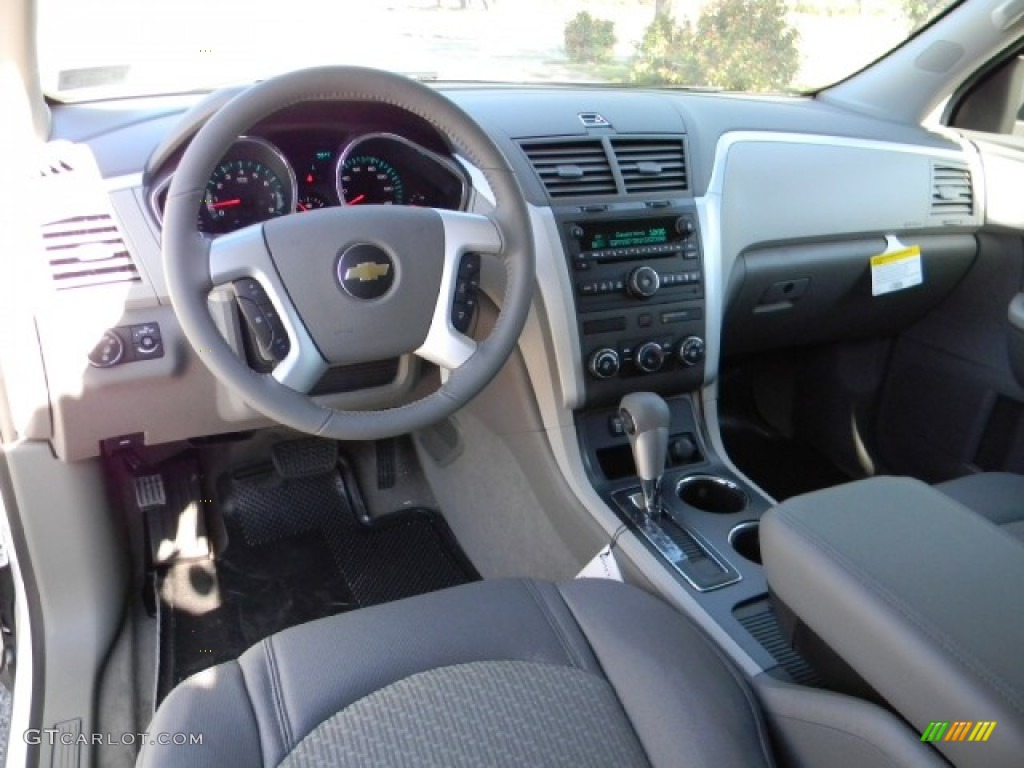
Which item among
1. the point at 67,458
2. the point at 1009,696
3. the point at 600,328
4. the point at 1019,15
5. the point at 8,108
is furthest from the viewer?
the point at 1019,15

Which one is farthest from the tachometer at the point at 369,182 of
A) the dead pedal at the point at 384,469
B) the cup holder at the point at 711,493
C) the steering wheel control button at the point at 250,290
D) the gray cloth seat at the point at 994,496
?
the gray cloth seat at the point at 994,496

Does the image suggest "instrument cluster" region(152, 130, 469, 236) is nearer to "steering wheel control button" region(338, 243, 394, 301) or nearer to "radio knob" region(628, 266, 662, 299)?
"steering wheel control button" region(338, 243, 394, 301)

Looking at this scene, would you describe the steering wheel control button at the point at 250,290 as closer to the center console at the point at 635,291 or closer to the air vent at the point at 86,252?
the air vent at the point at 86,252

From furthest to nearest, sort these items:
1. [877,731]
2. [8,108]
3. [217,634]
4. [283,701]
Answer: [217,634] → [8,108] → [283,701] → [877,731]

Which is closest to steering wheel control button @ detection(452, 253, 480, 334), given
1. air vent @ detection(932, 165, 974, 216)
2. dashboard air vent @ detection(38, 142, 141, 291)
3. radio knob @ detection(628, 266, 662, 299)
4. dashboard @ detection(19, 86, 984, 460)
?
dashboard @ detection(19, 86, 984, 460)

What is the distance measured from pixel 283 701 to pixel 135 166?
0.95m

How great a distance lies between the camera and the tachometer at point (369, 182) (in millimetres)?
1619

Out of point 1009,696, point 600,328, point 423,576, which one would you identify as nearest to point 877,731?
point 1009,696

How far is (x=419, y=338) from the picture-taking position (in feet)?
4.65

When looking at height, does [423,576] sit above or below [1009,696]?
below

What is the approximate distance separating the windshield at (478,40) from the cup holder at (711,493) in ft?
3.35

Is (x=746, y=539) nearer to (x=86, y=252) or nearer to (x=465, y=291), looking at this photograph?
(x=465, y=291)

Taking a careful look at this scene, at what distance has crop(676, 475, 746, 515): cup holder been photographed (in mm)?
1839

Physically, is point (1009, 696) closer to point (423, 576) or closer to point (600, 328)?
point (600, 328)
